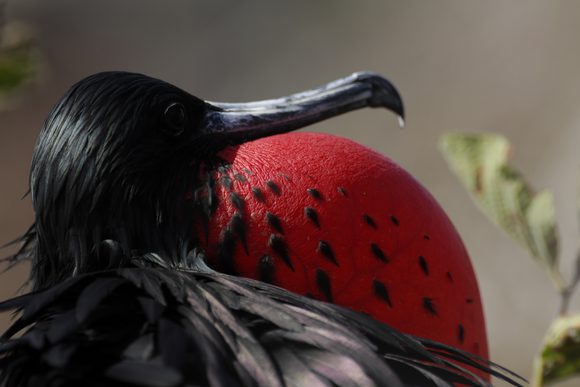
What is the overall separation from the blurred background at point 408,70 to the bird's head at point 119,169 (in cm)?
224

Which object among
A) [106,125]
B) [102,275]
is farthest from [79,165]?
[102,275]

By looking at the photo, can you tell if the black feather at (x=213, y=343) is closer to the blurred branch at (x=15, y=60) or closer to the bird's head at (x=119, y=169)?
the bird's head at (x=119, y=169)

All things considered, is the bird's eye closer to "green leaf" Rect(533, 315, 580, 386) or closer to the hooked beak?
the hooked beak

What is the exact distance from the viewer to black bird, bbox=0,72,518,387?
98 cm

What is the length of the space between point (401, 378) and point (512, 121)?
3.55 meters

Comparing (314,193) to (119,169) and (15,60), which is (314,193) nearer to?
(119,169)

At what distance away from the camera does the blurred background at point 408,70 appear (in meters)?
4.09

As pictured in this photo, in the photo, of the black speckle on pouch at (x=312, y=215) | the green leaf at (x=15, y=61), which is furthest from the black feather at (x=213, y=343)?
the green leaf at (x=15, y=61)

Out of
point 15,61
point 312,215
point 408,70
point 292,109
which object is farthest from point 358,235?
point 408,70

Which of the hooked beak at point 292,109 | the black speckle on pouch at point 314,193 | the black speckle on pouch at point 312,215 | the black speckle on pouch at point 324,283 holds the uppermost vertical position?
the hooked beak at point 292,109

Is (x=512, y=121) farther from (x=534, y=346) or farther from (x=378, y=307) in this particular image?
(x=378, y=307)

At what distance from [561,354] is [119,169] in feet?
1.72

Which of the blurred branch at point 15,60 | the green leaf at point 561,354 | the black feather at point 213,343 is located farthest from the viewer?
the blurred branch at point 15,60

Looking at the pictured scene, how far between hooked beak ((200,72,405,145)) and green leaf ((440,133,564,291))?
0.12 metres
